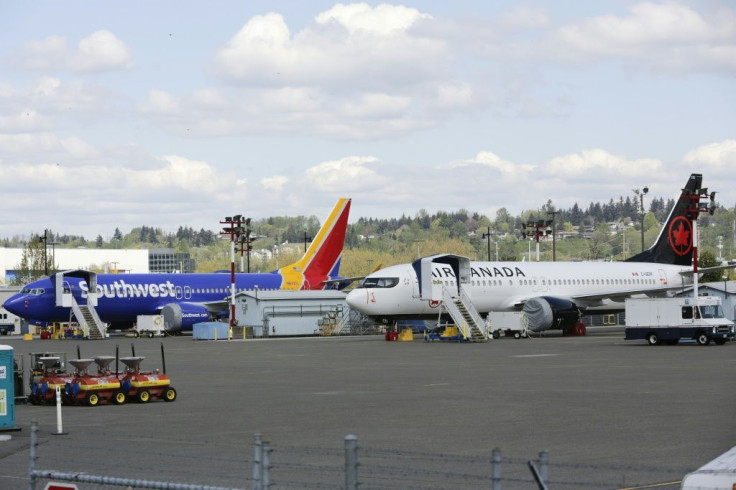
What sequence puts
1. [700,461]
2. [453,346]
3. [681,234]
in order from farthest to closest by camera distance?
[681,234] < [453,346] < [700,461]

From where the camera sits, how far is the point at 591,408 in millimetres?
24016

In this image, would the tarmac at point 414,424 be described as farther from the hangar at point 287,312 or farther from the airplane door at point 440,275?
the hangar at point 287,312

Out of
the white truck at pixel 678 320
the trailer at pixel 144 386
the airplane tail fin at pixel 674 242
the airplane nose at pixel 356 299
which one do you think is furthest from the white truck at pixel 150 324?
the trailer at pixel 144 386

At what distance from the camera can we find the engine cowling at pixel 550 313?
205 feet

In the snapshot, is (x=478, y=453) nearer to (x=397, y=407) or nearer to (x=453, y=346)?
(x=397, y=407)

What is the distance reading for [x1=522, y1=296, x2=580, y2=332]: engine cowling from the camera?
62406 mm

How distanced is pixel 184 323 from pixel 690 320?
123 ft

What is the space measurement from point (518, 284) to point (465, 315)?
7250 millimetres

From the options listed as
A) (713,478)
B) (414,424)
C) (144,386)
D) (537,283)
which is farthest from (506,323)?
(713,478)

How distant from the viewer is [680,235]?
7419 centimetres

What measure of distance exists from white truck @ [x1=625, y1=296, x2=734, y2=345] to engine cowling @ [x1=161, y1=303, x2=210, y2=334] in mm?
34796

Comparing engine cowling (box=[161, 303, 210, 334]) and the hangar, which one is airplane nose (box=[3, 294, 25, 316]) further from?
the hangar

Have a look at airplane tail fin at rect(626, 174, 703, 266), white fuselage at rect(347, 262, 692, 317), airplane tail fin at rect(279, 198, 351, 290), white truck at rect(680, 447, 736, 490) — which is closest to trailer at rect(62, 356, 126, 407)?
white truck at rect(680, 447, 736, 490)

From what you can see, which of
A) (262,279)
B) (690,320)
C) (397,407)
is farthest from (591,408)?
(262,279)
